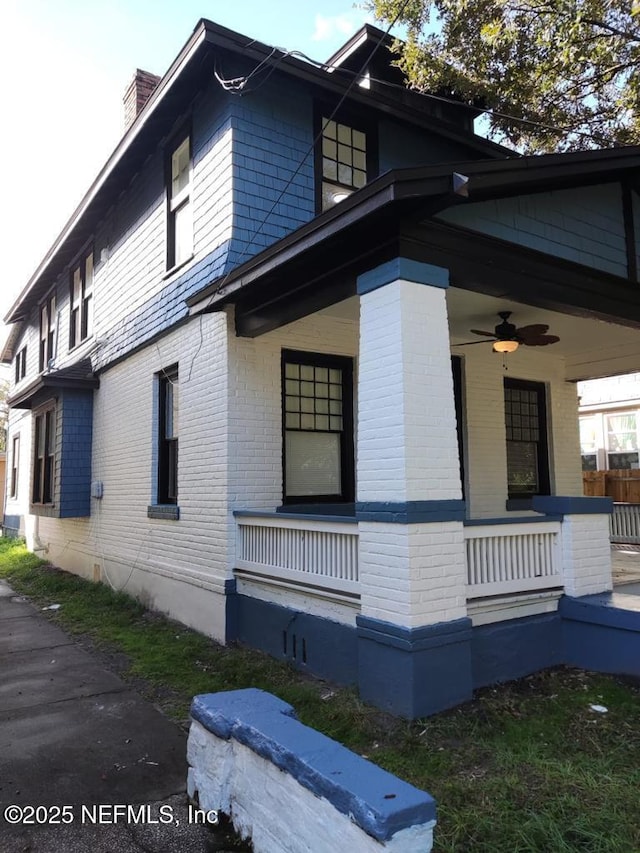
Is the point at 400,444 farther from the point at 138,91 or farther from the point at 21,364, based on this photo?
the point at 21,364

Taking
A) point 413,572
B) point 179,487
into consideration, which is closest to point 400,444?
point 413,572

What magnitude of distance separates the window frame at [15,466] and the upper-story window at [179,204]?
11763mm

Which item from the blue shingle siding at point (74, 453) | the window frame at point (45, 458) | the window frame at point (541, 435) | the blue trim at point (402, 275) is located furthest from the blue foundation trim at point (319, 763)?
the window frame at point (45, 458)

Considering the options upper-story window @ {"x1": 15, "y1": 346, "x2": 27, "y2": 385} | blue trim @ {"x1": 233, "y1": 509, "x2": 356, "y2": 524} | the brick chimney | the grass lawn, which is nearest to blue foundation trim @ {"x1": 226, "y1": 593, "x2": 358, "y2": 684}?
the grass lawn

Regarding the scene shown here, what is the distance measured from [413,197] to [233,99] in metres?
3.87

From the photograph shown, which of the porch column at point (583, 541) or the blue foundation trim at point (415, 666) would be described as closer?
the blue foundation trim at point (415, 666)

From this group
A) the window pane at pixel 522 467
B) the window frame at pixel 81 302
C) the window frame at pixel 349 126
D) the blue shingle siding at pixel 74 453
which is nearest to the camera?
the window frame at pixel 349 126

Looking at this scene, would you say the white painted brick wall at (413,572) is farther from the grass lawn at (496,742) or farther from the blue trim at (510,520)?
the grass lawn at (496,742)

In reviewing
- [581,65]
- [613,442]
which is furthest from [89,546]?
[613,442]

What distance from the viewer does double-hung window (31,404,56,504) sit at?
12.0 meters

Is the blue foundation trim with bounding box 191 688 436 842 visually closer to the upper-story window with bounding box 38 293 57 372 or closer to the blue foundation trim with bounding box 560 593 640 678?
the blue foundation trim with bounding box 560 593 640 678

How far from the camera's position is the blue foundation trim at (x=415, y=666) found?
4.49 metres

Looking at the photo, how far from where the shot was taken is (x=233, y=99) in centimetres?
721

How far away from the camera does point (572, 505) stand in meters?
5.80
